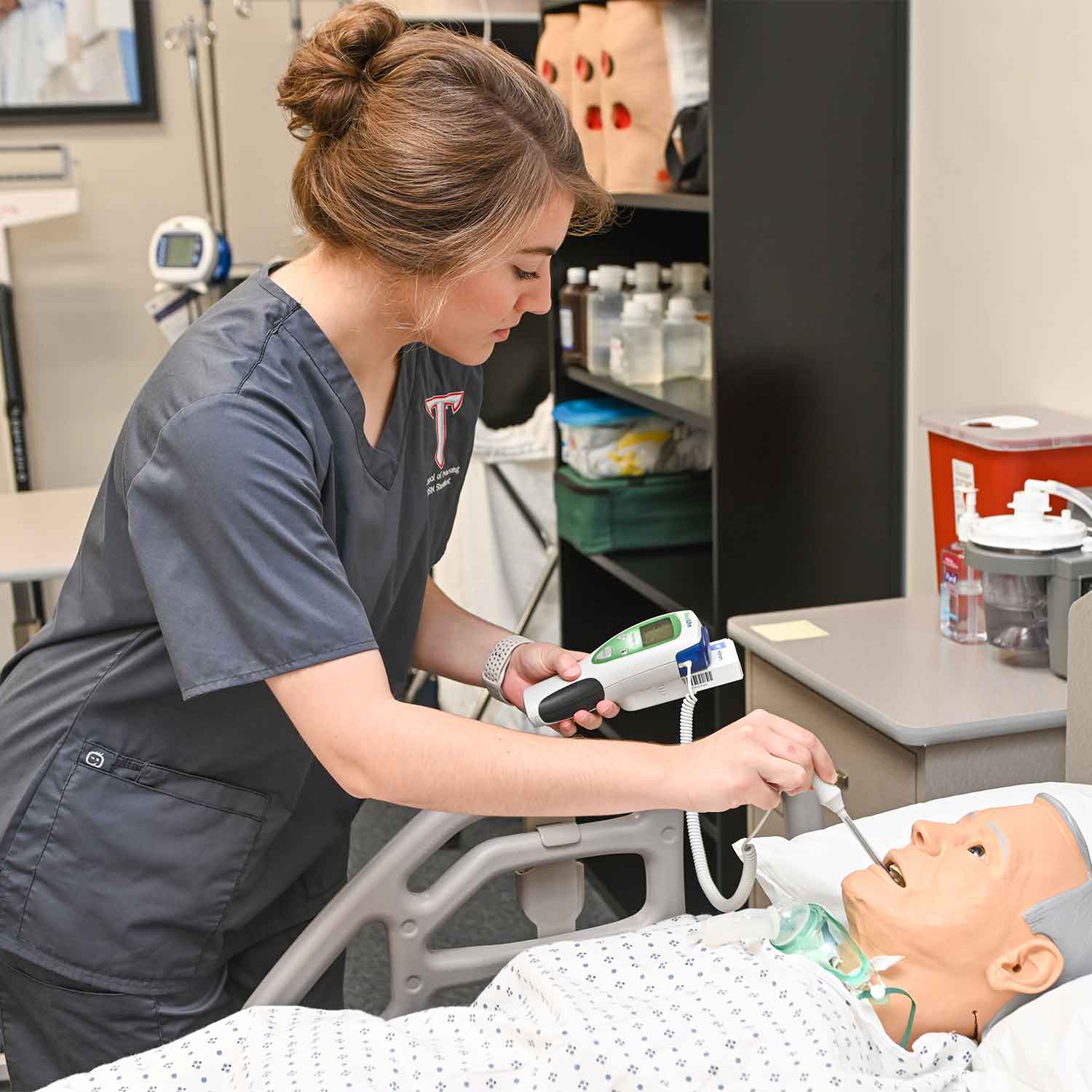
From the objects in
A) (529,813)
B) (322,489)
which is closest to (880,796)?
(529,813)

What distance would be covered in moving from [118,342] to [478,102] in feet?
9.65

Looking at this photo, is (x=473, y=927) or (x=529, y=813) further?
(x=473, y=927)

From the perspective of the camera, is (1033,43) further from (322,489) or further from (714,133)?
(322,489)

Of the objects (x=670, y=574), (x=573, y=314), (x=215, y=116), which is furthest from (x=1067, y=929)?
(x=215, y=116)

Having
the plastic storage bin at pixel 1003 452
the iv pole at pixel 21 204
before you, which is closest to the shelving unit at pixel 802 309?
the plastic storage bin at pixel 1003 452

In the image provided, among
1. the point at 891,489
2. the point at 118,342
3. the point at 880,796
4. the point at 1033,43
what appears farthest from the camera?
the point at 118,342

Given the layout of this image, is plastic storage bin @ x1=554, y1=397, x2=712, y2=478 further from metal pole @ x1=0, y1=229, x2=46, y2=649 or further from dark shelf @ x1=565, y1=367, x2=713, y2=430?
metal pole @ x1=0, y1=229, x2=46, y2=649

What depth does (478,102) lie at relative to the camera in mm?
1163

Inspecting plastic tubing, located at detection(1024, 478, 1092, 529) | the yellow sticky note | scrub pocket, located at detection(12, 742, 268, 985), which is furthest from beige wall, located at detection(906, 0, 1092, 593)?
scrub pocket, located at detection(12, 742, 268, 985)

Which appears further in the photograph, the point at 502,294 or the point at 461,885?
the point at 461,885

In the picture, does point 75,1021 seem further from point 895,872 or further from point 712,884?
point 895,872

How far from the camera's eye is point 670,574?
8.71 ft

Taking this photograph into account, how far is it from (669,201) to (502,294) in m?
1.11

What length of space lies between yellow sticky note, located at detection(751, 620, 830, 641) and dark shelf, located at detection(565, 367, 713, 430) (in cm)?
46
